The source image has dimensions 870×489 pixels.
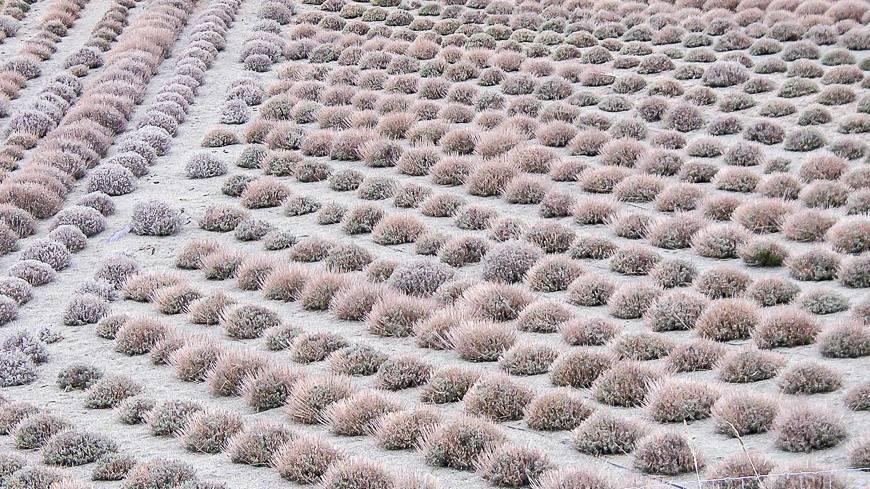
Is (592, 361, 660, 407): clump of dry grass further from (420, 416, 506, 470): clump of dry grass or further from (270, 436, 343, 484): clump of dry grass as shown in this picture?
(270, 436, 343, 484): clump of dry grass

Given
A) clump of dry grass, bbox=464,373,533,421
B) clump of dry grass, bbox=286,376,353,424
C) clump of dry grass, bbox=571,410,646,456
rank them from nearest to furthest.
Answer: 1. clump of dry grass, bbox=571,410,646,456
2. clump of dry grass, bbox=464,373,533,421
3. clump of dry grass, bbox=286,376,353,424

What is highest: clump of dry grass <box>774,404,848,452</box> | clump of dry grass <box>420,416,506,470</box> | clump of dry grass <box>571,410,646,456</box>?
clump of dry grass <box>774,404,848,452</box>

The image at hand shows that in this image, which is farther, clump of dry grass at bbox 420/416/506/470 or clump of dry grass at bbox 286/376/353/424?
clump of dry grass at bbox 286/376/353/424

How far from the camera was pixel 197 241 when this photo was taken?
745 inches

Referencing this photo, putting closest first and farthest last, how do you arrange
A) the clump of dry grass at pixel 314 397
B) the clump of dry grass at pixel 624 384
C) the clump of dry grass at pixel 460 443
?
1. the clump of dry grass at pixel 460 443
2. the clump of dry grass at pixel 624 384
3. the clump of dry grass at pixel 314 397

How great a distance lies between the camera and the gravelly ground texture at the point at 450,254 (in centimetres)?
1082

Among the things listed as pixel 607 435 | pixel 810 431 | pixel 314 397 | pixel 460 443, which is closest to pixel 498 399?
pixel 460 443

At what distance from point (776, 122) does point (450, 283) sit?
34.6 feet

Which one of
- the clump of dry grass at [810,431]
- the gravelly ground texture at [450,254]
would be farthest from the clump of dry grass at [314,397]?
the clump of dry grass at [810,431]

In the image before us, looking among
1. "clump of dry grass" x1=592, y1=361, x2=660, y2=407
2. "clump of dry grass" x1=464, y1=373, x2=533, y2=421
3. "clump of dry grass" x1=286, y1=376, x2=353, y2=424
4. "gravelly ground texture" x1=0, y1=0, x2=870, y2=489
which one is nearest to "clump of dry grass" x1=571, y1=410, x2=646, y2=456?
"gravelly ground texture" x1=0, y1=0, x2=870, y2=489

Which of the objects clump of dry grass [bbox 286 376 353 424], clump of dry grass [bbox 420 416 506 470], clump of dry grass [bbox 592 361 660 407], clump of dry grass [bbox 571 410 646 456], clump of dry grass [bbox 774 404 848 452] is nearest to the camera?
clump of dry grass [bbox 774 404 848 452]

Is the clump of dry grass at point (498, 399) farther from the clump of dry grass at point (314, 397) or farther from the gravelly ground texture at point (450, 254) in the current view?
the clump of dry grass at point (314, 397)

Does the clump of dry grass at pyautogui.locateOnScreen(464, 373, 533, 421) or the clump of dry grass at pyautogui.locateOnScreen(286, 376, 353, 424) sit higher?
the clump of dry grass at pyautogui.locateOnScreen(464, 373, 533, 421)

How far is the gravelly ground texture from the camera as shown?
35.5ft
